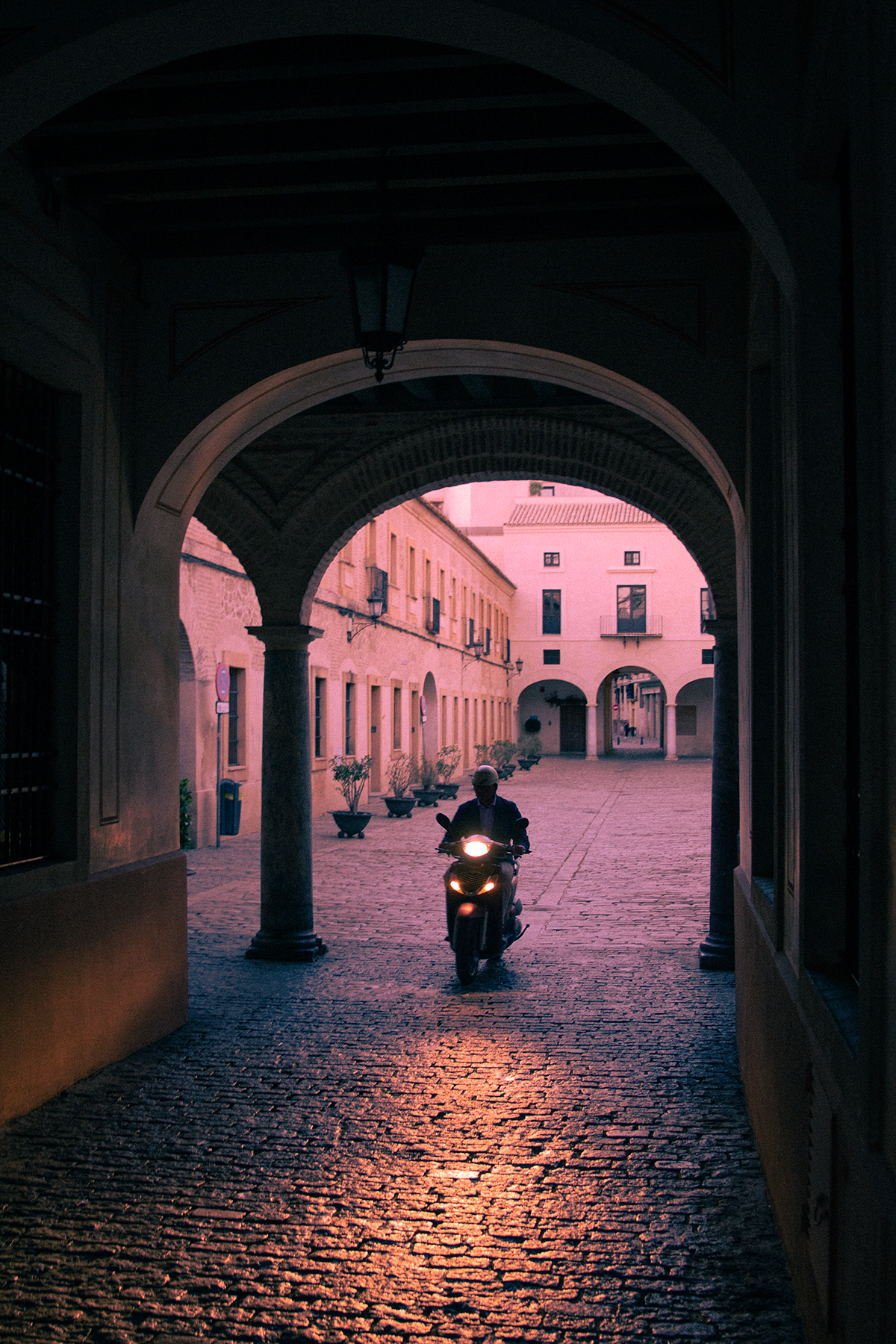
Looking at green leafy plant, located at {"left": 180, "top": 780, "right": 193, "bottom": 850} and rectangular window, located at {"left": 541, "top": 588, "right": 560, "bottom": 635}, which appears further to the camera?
rectangular window, located at {"left": 541, "top": 588, "right": 560, "bottom": 635}

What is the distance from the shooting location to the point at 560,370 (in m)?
6.39

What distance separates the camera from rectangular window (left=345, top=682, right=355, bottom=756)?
76.3 feet

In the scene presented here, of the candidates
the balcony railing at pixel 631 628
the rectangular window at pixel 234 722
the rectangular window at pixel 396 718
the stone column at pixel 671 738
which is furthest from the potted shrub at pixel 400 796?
the balcony railing at pixel 631 628

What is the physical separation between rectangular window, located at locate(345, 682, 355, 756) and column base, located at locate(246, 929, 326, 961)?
1441 cm

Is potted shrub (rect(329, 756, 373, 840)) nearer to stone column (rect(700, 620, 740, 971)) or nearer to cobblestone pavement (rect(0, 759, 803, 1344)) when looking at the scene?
cobblestone pavement (rect(0, 759, 803, 1344))

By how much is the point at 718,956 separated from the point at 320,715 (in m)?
14.1

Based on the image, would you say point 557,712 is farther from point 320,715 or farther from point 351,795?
point 351,795

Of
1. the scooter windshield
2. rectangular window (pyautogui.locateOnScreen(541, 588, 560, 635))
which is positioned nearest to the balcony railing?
rectangular window (pyautogui.locateOnScreen(541, 588, 560, 635))

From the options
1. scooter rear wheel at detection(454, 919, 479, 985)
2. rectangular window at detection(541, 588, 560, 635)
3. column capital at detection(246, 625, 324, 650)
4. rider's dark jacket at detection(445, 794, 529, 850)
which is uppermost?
rectangular window at detection(541, 588, 560, 635)

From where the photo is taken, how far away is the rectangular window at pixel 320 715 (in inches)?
832

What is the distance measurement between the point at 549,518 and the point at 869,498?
47.6 m

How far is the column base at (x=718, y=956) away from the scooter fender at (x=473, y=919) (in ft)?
5.40

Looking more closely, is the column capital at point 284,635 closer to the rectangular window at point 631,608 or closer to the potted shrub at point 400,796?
the potted shrub at point 400,796

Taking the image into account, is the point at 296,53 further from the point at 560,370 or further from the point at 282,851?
the point at 282,851
